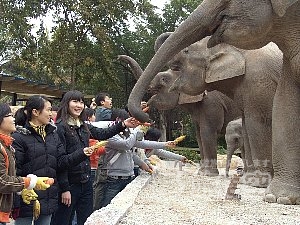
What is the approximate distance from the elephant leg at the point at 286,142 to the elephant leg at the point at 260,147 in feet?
4.10

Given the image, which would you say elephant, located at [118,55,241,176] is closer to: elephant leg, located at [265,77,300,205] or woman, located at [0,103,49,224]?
elephant leg, located at [265,77,300,205]

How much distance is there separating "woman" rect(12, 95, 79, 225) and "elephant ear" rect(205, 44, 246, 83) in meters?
3.46

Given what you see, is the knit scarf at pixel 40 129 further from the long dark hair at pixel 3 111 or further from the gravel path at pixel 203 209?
the gravel path at pixel 203 209

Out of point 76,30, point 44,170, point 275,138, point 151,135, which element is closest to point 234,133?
point 151,135

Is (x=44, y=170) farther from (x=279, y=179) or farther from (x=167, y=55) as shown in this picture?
(x=279, y=179)

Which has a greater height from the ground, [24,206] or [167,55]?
[167,55]

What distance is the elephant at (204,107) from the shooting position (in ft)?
31.1

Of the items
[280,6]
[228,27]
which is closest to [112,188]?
[228,27]

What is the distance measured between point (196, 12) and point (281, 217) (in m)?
2.10

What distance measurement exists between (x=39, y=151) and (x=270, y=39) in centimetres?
253

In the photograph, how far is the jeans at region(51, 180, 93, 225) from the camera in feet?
14.9

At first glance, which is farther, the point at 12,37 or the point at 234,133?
the point at 12,37

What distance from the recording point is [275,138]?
526cm

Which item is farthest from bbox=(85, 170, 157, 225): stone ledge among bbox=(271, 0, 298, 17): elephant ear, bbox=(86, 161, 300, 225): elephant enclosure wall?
bbox=(271, 0, 298, 17): elephant ear
